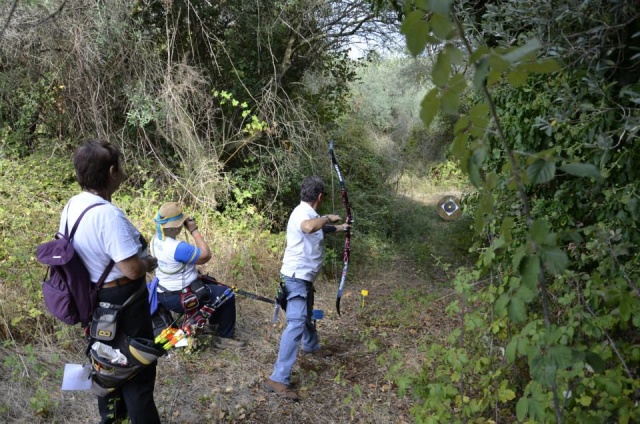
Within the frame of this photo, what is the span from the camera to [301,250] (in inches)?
181

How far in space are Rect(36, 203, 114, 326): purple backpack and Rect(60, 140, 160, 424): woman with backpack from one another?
0.03 metres

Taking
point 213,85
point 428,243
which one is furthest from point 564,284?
point 428,243

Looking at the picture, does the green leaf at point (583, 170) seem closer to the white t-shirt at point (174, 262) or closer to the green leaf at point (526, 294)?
the green leaf at point (526, 294)

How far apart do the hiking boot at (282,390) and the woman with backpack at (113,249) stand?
152 centimetres

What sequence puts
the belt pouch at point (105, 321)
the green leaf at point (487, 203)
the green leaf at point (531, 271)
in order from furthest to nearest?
the belt pouch at point (105, 321) → the green leaf at point (487, 203) → the green leaf at point (531, 271)

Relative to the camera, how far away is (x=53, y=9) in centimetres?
726

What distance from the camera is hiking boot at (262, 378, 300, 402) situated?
430 centimetres

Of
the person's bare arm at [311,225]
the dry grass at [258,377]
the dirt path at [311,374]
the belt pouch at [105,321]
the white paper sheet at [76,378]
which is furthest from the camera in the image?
the person's bare arm at [311,225]

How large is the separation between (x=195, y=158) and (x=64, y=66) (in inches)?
90.2

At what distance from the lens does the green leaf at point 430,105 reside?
1.43 metres

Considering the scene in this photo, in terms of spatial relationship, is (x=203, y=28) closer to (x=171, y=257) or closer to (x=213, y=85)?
(x=213, y=85)

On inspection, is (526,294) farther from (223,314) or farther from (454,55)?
(223,314)

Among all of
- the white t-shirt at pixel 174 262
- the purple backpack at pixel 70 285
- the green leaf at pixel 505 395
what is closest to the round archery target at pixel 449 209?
the white t-shirt at pixel 174 262

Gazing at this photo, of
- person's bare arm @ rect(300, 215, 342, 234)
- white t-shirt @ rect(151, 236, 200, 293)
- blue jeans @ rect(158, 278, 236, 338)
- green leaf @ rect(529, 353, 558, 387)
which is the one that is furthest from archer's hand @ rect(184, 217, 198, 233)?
green leaf @ rect(529, 353, 558, 387)
